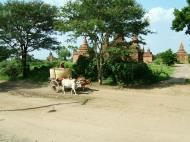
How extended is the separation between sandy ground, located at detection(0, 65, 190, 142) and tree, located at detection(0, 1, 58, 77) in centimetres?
1015

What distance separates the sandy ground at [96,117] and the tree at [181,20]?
5999mm

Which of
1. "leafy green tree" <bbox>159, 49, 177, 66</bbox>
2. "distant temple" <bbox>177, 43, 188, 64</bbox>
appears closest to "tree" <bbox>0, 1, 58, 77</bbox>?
"leafy green tree" <bbox>159, 49, 177, 66</bbox>

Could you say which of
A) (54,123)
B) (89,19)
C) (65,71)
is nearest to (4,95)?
(65,71)

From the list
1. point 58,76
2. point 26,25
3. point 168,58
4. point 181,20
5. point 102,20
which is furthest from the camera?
point 168,58

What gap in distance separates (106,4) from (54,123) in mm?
12230

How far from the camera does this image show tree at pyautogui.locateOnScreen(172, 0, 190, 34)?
24.9 meters

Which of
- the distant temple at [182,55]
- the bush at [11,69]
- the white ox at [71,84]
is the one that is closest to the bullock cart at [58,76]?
the white ox at [71,84]

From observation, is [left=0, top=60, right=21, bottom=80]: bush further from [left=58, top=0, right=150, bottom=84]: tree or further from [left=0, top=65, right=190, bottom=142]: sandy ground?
[left=0, top=65, right=190, bottom=142]: sandy ground

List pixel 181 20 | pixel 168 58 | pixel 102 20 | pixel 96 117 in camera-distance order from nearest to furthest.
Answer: pixel 96 117
pixel 102 20
pixel 181 20
pixel 168 58

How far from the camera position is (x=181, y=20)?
2544 centimetres

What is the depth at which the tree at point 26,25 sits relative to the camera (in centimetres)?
2991

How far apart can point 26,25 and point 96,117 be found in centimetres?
1741

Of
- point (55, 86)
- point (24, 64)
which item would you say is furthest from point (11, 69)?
point (55, 86)

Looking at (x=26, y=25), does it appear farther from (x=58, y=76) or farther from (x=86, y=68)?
(x=58, y=76)
